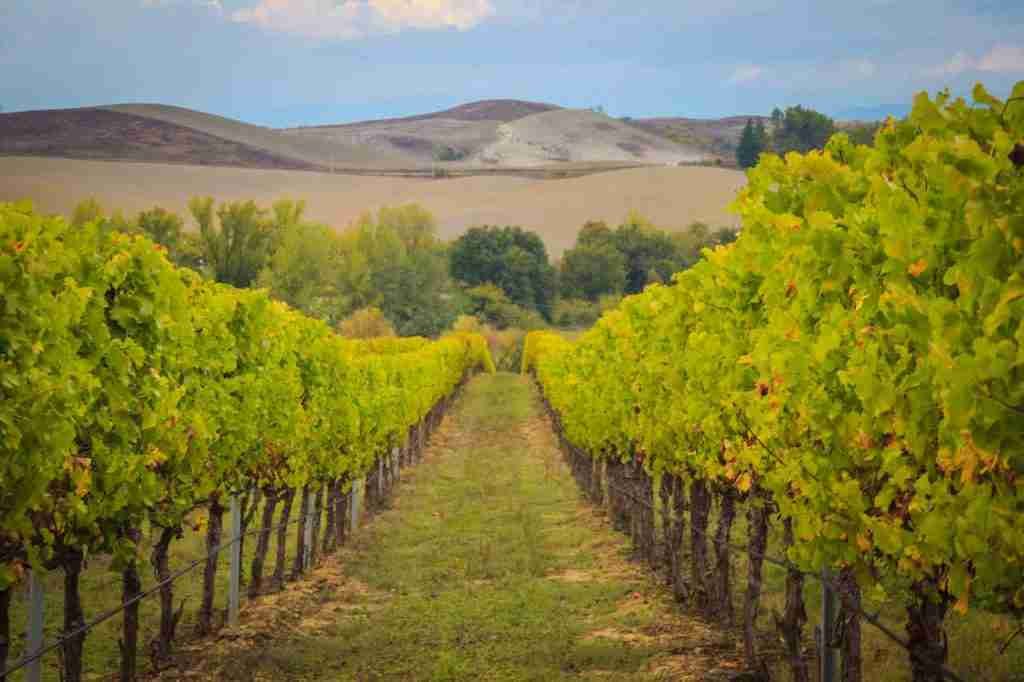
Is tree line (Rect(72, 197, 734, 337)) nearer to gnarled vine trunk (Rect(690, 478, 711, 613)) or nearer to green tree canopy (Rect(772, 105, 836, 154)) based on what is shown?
green tree canopy (Rect(772, 105, 836, 154))

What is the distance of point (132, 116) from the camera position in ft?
634

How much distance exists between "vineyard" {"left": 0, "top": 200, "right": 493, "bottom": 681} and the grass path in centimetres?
107

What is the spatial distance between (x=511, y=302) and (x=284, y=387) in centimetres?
13281

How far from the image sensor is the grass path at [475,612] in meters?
13.5

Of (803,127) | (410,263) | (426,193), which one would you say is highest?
(803,127)

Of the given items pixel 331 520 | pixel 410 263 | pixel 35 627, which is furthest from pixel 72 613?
pixel 410 263

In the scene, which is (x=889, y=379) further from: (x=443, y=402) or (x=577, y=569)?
(x=443, y=402)

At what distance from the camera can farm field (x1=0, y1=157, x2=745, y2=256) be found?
14929cm

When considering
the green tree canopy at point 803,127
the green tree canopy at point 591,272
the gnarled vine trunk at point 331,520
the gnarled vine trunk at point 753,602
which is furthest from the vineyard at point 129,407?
the green tree canopy at point 803,127

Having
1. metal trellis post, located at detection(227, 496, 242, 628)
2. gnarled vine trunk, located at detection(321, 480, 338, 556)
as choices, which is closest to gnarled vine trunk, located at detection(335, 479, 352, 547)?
gnarled vine trunk, located at detection(321, 480, 338, 556)

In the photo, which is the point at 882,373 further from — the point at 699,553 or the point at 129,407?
the point at 699,553

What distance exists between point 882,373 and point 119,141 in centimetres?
18442

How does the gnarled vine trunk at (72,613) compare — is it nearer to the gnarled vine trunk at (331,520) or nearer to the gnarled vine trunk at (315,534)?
the gnarled vine trunk at (315,534)

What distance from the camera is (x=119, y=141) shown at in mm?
180000
